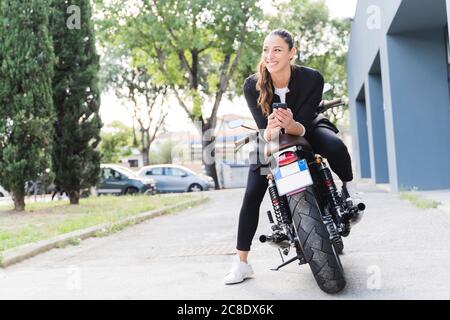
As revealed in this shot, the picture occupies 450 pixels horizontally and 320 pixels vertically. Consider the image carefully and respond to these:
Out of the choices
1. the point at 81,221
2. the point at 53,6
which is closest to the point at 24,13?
the point at 53,6

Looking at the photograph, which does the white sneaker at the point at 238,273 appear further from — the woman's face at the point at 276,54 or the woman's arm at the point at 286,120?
the woman's face at the point at 276,54

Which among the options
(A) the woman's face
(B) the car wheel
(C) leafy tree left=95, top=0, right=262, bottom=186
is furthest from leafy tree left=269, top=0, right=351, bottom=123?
(A) the woman's face

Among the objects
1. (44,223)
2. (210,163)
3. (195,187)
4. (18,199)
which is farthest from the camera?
(210,163)

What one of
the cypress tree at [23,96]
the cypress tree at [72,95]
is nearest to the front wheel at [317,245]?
the cypress tree at [23,96]

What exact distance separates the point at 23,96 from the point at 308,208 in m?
9.54

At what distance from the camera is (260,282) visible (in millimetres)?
3809

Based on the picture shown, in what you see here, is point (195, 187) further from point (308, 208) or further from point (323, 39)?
point (308, 208)

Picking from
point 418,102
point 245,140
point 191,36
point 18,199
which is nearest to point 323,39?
point 191,36

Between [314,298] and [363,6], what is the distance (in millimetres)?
13587

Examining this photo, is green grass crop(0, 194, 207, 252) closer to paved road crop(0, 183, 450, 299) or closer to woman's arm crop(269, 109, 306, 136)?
paved road crop(0, 183, 450, 299)

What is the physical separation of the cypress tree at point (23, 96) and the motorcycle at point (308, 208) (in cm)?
849

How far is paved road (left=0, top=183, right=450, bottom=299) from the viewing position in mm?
3490

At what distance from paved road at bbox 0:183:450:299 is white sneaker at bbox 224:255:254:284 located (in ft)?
0.21

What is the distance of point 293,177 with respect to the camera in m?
3.33
